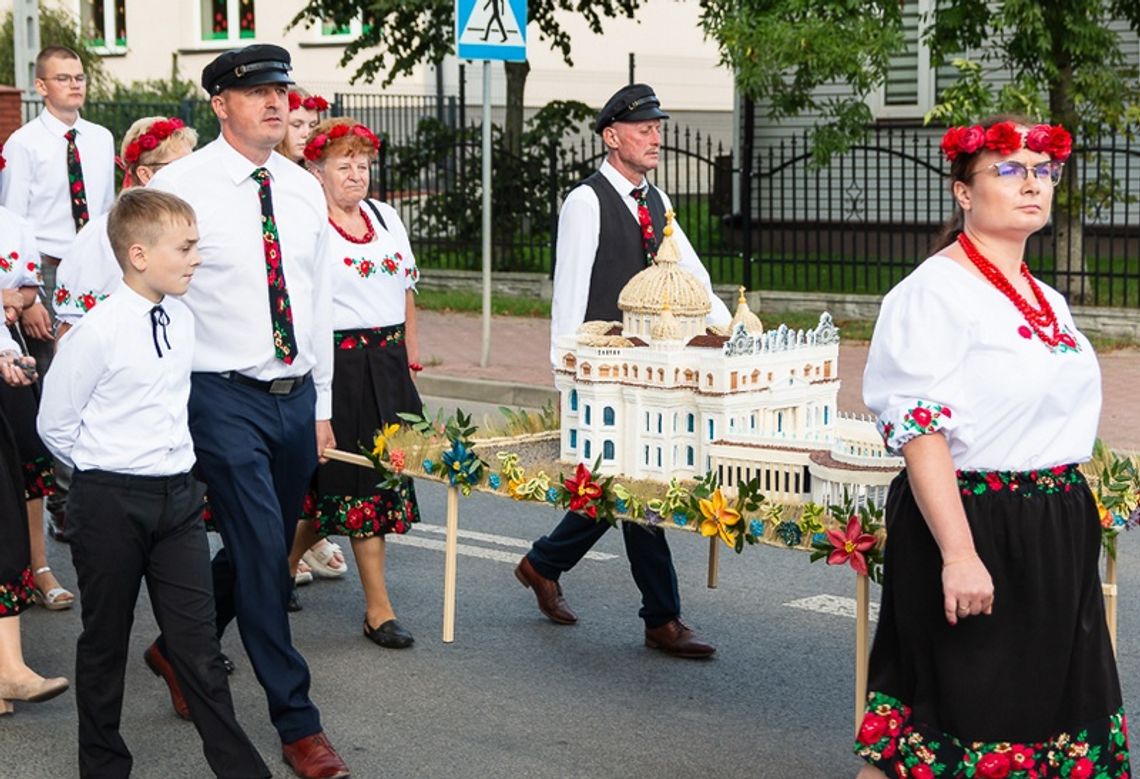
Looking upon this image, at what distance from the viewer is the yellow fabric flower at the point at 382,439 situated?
6.51 meters

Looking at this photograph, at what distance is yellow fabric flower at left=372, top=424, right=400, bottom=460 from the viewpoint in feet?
21.4

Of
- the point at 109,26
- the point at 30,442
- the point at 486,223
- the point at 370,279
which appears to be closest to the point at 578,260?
the point at 370,279

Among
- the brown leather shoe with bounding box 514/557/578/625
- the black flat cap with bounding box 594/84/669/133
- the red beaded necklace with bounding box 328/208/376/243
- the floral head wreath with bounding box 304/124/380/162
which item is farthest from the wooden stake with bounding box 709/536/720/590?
the floral head wreath with bounding box 304/124/380/162

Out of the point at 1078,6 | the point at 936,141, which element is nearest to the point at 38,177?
the point at 1078,6

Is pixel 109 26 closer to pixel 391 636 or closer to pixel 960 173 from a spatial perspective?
pixel 391 636

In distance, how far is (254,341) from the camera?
5.51 meters

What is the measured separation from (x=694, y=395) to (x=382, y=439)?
127cm

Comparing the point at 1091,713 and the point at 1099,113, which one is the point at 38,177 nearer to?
the point at 1091,713

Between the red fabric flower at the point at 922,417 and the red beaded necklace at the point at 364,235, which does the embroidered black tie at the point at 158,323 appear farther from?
the red fabric flower at the point at 922,417

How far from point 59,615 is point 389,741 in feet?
7.25

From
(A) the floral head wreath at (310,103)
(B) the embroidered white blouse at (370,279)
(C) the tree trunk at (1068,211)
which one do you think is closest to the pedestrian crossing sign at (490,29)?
(C) the tree trunk at (1068,211)

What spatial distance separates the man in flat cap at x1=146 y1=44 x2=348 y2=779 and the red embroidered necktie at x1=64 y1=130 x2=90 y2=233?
12.8ft

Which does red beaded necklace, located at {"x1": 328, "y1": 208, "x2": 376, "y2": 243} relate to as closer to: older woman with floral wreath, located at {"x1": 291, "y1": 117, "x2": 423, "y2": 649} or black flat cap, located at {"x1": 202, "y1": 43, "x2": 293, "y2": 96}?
older woman with floral wreath, located at {"x1": 291, "y1": 117, "x2": 423, "y2": 649}

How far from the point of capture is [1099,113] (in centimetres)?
1661
